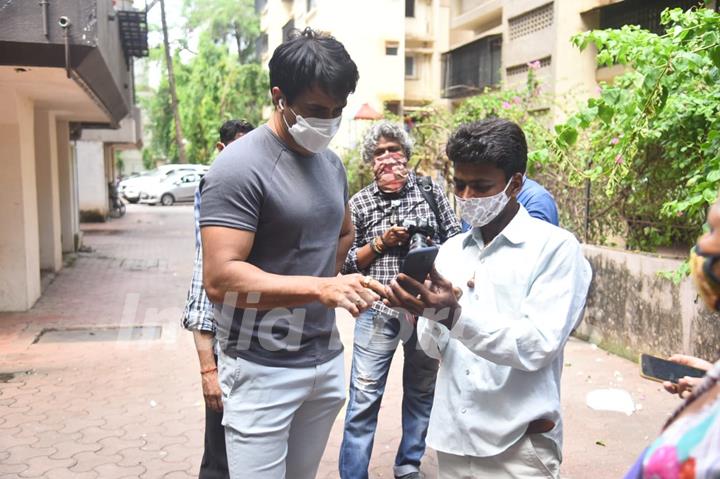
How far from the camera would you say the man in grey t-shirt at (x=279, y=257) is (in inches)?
81.7

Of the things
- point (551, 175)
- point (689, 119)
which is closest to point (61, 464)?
point (689, 119)

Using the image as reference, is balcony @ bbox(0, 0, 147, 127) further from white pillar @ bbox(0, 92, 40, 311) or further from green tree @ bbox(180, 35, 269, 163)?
green tree @ bbox(180, 35, 269, 163)

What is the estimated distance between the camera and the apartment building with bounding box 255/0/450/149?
81.0 ft

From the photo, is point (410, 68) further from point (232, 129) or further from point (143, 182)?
point (232, 129)

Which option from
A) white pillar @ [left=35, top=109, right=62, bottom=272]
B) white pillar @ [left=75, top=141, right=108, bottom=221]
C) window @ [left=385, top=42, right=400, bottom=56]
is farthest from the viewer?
window @ [left=385, top=42, right=400, bottom=56]

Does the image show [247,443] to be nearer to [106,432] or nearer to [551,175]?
[106,432]

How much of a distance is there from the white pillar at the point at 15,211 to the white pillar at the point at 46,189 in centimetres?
260

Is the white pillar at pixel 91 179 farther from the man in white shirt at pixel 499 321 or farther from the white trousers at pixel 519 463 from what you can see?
the white trousers at pixel 519 463

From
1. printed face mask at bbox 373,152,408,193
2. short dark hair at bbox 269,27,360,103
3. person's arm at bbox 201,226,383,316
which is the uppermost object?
short dark hair at bbox 269,27,360,103

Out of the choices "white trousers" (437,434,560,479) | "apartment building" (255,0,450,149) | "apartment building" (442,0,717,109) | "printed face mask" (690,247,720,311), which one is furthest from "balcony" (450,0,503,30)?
"printed face mask" (690,247,720,311)

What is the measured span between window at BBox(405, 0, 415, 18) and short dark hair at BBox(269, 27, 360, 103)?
25.1 m

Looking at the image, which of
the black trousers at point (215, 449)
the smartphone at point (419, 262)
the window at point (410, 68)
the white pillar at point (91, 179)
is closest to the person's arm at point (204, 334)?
the black trousers at point (215, 449)

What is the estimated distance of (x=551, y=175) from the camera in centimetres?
816

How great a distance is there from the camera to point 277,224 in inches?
85.3
